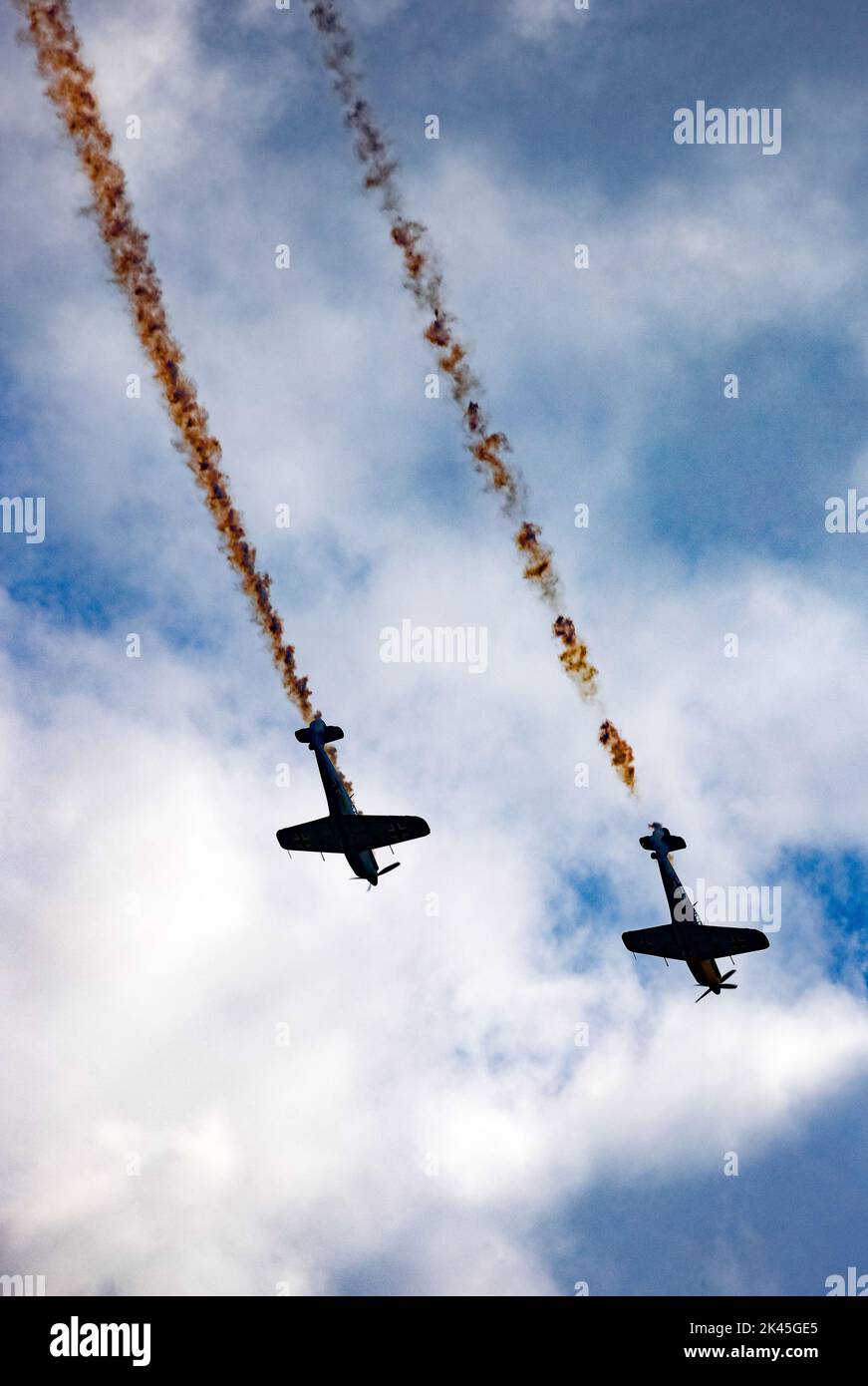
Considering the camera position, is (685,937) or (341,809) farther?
(685,937)

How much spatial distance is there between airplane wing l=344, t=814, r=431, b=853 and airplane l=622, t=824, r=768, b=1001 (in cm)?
1047

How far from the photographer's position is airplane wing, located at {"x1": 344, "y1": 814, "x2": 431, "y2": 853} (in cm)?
6294

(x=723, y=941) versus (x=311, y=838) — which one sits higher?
(x=311, y=838)

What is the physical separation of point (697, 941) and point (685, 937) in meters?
0.54

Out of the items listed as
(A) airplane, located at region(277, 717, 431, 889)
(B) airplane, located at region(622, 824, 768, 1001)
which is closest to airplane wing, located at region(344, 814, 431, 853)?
(A) airplane, located at region(277, 717, 431, 889)

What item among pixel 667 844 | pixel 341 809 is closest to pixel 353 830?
pixel 341 809

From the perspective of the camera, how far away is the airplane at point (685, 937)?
66438mm

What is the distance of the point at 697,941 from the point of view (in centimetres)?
6719

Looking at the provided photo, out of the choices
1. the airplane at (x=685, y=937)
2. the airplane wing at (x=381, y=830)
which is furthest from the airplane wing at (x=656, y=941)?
the airplane wing at (x=381, y=830)

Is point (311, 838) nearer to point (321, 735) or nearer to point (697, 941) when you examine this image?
point (321, 735)

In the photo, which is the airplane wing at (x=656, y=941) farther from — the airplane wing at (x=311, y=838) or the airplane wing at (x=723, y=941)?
the airplane wing at (x=311, y=838)
